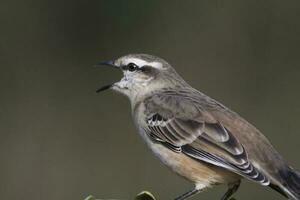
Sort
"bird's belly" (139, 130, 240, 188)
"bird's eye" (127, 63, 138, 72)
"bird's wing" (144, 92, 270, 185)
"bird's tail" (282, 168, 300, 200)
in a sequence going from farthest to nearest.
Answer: "bird's eye" (127, 63, 138, 72), "bird's belly" (139, 130, 240, 188), "bird's wing" (144, 92, 270, 185), "bird's tail" (282, 168, 300, 200)

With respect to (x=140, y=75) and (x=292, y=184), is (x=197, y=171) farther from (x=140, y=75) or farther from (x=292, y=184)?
(x=140, y=75)

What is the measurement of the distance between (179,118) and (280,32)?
18.8 ft

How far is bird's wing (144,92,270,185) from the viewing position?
8430 millimetres

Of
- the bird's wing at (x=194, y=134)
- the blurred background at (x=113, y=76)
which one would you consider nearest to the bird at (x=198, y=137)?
the bird's wing at (x=194, y=134)

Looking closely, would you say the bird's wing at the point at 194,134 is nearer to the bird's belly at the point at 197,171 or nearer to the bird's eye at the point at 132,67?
the bird's belly at the point at 197,171

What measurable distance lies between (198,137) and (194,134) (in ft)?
0.24

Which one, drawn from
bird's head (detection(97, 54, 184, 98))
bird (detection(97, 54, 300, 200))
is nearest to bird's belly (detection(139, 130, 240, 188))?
bird (detection(97, 54, 300, 200))

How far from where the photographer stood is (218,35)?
14.6 meters

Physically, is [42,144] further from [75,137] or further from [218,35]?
[218,35]

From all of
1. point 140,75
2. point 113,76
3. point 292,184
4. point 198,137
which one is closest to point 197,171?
point 198,137

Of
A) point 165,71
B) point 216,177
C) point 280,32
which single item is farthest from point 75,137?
point 216,177

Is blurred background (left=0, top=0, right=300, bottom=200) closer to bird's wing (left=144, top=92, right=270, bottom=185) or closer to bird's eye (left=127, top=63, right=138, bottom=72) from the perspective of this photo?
bird's eye (left=127, top=63, right=138, bottom=72)

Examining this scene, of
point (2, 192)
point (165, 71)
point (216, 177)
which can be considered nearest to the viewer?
point (216, 177)

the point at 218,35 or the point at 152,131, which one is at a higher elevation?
the point at 218,35
